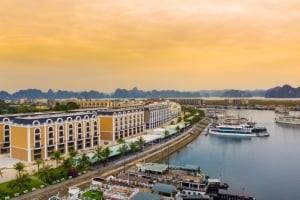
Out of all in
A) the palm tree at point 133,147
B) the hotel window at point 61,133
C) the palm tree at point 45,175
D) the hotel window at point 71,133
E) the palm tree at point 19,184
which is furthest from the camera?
the hotel window at point 71,133

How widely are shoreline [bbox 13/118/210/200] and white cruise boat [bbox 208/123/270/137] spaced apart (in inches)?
212

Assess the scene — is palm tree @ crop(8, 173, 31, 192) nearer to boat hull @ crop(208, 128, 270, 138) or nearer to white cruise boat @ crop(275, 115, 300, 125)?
boat hull @ crop(208, 128, 270, 138)

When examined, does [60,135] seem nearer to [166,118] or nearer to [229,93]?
[166,118]

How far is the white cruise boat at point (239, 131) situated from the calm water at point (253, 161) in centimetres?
153

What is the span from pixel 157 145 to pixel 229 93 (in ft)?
556

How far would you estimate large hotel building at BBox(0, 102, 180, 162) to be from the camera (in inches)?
934

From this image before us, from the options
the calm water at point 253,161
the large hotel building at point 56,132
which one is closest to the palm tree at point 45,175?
the large hotel building at point 56,132

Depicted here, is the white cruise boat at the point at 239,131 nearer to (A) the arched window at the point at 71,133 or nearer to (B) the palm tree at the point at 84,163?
(A) the arched window at the point at 71,133

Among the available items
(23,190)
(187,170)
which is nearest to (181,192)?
(187,170)

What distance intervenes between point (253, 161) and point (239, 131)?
1565cm

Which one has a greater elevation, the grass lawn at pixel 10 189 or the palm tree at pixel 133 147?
the palm tree at pixel 133 147

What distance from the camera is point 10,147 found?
991 inches

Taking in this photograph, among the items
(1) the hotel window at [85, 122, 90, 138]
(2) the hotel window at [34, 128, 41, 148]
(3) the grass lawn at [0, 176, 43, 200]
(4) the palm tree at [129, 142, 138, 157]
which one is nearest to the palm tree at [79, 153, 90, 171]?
(3) the grass lawn at [0, 176, 43, 200]

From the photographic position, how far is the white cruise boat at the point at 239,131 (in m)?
42.9
